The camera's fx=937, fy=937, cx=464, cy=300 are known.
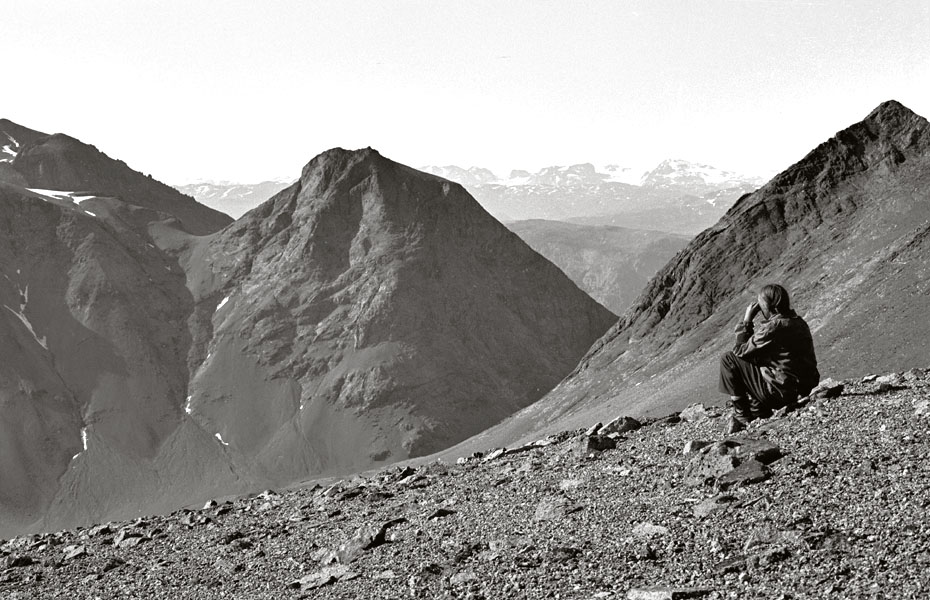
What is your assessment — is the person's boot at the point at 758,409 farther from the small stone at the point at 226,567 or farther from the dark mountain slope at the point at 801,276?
the dark mountain slope at the point at 801,276

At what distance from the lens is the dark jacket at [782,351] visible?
18281mm

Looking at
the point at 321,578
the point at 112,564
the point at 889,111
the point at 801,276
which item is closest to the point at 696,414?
the point at 321,578

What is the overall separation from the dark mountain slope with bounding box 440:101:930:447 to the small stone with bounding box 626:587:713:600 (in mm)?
51274

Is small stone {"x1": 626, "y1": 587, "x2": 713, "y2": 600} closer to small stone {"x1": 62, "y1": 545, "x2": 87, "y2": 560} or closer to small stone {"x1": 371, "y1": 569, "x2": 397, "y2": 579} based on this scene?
small stone {"x1": 371, "y1": 569, "x2": 397, "y2": 579}

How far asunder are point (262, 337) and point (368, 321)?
19225 millimetres

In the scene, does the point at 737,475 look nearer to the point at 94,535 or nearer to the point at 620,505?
the point at 620,505

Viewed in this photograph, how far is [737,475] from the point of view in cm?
1520

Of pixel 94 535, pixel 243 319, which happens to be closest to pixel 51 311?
pixel 243 319

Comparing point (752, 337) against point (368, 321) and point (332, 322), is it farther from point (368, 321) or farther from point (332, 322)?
point (332, 322)

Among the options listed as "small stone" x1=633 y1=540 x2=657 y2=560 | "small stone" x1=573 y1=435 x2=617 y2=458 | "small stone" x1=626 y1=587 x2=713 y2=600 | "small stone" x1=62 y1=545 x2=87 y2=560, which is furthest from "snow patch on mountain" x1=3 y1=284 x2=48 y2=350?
"small stone" x1=626 y1=587 x2=713 y2=600

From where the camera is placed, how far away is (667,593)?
10.9m

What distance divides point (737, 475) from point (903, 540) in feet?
13.6

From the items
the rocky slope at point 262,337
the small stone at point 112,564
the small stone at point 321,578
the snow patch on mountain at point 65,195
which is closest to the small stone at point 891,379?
the small stone at point 321,578

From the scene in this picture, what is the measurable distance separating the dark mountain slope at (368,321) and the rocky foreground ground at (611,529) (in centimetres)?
11238
